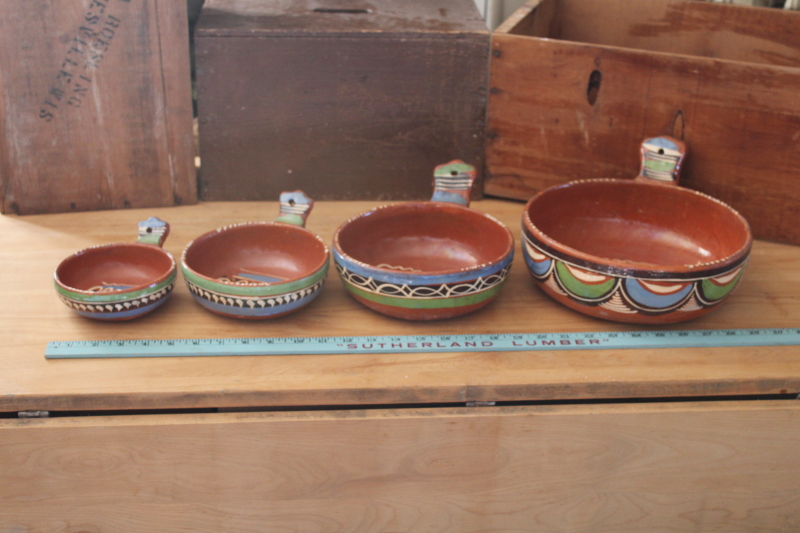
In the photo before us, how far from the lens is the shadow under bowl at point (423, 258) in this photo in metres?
0.84

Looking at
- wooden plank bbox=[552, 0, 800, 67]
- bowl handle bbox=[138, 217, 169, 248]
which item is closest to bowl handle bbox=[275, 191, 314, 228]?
bowl handle bbox=[138, 217, 169, 248]

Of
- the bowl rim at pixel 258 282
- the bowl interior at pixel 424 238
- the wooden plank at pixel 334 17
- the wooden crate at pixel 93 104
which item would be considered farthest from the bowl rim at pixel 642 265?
the wooden crate at pixel 93 104

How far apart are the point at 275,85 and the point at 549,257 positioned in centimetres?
48

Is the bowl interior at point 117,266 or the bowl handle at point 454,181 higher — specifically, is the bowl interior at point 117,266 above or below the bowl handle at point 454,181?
below

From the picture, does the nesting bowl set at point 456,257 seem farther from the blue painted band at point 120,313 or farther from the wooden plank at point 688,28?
the wooden plank at point 688,28

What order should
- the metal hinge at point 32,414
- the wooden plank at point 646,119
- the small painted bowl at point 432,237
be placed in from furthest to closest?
the wooden plank at point 646,119 → the small painted bowl at point 432,237 → the metal hinge at point 32,414

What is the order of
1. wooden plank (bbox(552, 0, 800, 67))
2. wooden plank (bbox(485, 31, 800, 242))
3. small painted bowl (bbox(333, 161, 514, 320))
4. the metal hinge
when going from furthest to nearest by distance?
wooden plank (bbox(552, 0, 800, 67)), wooden plank (bbox(485, 31, 800, 242)), small painted bowl (bbox(333, 161, 514, 320)), the metal hinge

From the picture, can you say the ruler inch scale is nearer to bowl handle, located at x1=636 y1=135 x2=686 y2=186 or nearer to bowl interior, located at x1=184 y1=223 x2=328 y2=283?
bowl interior, located at x1=184 y1=223 x2=328 y2=283

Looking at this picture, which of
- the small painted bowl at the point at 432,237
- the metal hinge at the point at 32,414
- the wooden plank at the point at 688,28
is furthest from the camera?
the wooden plank at the point at 688,28

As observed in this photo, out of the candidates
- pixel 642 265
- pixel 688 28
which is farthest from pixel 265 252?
pixel 688 28

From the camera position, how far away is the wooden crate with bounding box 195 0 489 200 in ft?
3.56

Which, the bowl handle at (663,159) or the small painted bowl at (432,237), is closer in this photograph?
the small painted bowl at (432,237)

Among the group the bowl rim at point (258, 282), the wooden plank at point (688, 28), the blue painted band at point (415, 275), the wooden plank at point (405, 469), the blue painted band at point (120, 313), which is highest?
the wooden plank at point (688, 28)

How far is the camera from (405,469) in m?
0.82
